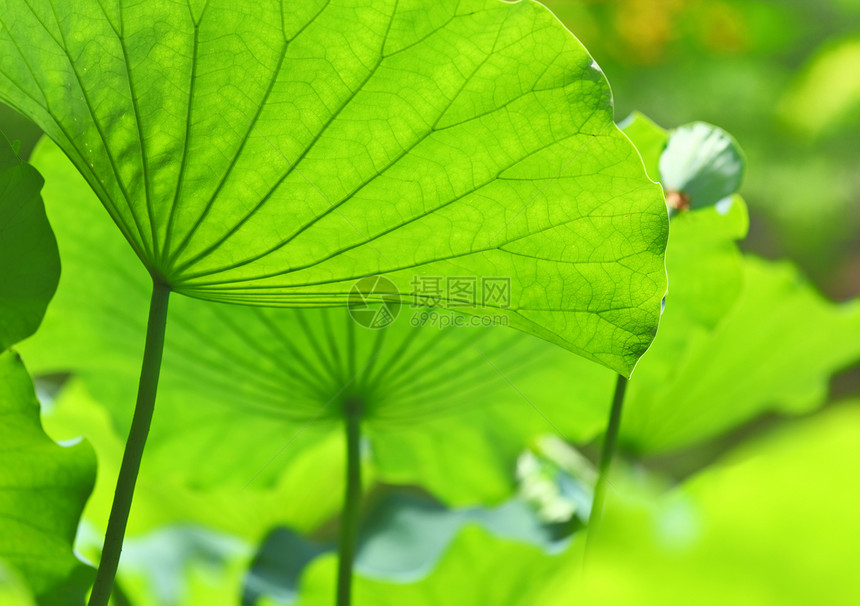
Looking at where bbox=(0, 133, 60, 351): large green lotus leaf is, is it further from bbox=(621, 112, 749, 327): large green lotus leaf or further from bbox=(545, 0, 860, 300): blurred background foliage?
bbox=(545, 0, 860, 300): blurred background foliage

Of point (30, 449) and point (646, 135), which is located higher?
point (646, 135)

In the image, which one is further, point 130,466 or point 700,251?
point 700,251

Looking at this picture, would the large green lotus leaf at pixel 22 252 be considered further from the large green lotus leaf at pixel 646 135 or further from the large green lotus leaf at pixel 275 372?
the large green lotus leaf at pixel 646 135

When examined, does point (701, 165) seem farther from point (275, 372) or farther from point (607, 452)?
point (275, 372)

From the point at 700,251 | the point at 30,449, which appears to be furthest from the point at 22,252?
the point at 700,251

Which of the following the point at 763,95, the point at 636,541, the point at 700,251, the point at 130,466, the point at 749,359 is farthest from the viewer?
the point at 763,95

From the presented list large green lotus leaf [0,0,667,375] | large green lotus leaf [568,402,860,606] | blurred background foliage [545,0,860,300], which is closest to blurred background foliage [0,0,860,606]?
large green lotus leaf [568,402,860,606]
